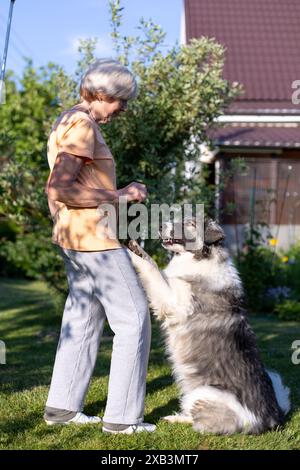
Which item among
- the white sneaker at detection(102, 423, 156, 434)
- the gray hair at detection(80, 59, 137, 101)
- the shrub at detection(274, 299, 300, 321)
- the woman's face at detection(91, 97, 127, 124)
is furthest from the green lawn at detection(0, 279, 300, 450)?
the gray hair at detection(80, 59, 137, 101)

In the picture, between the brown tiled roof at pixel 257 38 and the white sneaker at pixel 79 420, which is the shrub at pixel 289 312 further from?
the brown tiled roof at pixel 257 38

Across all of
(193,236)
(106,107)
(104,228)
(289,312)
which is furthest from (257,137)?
(104,228)

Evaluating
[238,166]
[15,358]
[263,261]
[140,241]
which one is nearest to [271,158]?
[263,261]

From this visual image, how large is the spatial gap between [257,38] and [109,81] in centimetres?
1345

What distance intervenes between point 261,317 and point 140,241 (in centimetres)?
312

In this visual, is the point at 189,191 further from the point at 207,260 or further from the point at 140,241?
the point at 207,260

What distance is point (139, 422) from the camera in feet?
14.1

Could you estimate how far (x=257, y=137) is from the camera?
14867 millimetres

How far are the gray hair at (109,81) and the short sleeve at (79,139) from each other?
0.21 metres

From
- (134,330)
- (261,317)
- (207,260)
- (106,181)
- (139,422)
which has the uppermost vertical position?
(106,181)

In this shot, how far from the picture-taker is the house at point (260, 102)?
48.6 ft

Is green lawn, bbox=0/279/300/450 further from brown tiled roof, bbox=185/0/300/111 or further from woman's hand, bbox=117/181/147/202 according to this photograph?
brown tiled roof, bbox=185/0/300/111

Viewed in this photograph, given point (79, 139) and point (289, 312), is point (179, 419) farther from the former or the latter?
point (289, 312)

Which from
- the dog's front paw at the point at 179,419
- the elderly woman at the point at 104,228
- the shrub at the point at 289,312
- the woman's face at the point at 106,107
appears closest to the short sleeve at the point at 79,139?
A: the elderly woman at the point at 104,228
